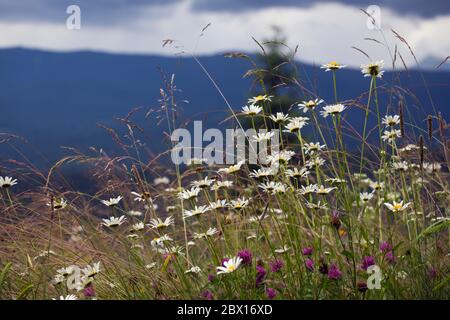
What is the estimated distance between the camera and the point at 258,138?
2.76 m

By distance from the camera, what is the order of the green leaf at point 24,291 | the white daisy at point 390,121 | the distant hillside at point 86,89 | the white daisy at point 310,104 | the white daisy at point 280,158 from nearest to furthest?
the green leaf at point 24,291
the white daisy at point 280,158
the white daisy at point 310,104
the white daisy at point 390,121
the distant hillside at point 86,89

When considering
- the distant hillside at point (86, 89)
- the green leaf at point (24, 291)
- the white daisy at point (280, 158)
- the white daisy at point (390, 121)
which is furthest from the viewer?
the distant hillside at point (86, 89)

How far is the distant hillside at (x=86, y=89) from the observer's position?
51.2 m

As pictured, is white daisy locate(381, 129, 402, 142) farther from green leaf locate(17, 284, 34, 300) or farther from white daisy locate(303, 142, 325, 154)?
green leaf locate(17, 284, 34, 300)

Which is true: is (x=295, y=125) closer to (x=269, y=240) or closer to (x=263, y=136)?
(x=263, y=136)

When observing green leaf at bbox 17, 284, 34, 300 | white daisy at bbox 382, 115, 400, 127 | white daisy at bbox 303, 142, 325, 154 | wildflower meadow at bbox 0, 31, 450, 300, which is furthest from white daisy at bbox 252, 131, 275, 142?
green leaf at bbox 17, 284, 34, 300

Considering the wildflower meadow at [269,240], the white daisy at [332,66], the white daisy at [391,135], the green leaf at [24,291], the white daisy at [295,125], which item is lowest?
the green leaf at [24,291]

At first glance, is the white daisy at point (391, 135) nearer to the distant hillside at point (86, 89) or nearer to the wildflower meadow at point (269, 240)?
the wildflower meadow at point (269, 240)

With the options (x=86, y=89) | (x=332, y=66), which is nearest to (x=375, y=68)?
(x=332, y=66)

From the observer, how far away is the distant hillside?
5125 cm

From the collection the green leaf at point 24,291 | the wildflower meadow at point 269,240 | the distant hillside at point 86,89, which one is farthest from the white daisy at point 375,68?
the distant hillside at point 86,89
